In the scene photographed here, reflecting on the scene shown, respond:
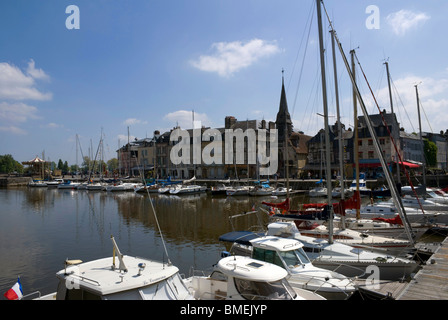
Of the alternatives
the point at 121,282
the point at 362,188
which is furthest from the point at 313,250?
the point at 362,188

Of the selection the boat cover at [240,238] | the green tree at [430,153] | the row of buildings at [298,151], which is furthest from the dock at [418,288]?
the green tree at [430,153]

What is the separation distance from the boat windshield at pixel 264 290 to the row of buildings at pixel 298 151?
4978 cm

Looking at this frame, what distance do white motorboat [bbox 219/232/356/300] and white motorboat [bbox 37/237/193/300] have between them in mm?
4198

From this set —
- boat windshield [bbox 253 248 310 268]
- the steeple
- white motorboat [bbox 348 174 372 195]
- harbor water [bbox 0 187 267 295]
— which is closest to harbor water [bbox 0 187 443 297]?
harbor water [bbox 0 187 267 295]

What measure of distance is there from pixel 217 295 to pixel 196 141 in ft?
226

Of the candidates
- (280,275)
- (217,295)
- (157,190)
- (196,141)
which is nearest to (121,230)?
(217,295)

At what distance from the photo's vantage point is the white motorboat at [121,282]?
7.50m

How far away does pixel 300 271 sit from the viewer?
11.5 metres

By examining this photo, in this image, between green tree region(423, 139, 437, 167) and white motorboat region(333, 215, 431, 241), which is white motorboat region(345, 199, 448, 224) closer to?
white motorboat region(333, 215, 431, 241)

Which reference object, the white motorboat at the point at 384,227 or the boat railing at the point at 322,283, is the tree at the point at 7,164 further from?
the boat railing at the point at 322,283

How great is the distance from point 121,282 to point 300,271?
6.86 m

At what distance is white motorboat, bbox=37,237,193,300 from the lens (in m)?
7.50

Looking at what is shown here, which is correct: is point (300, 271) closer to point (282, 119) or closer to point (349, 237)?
point (349, 237)
